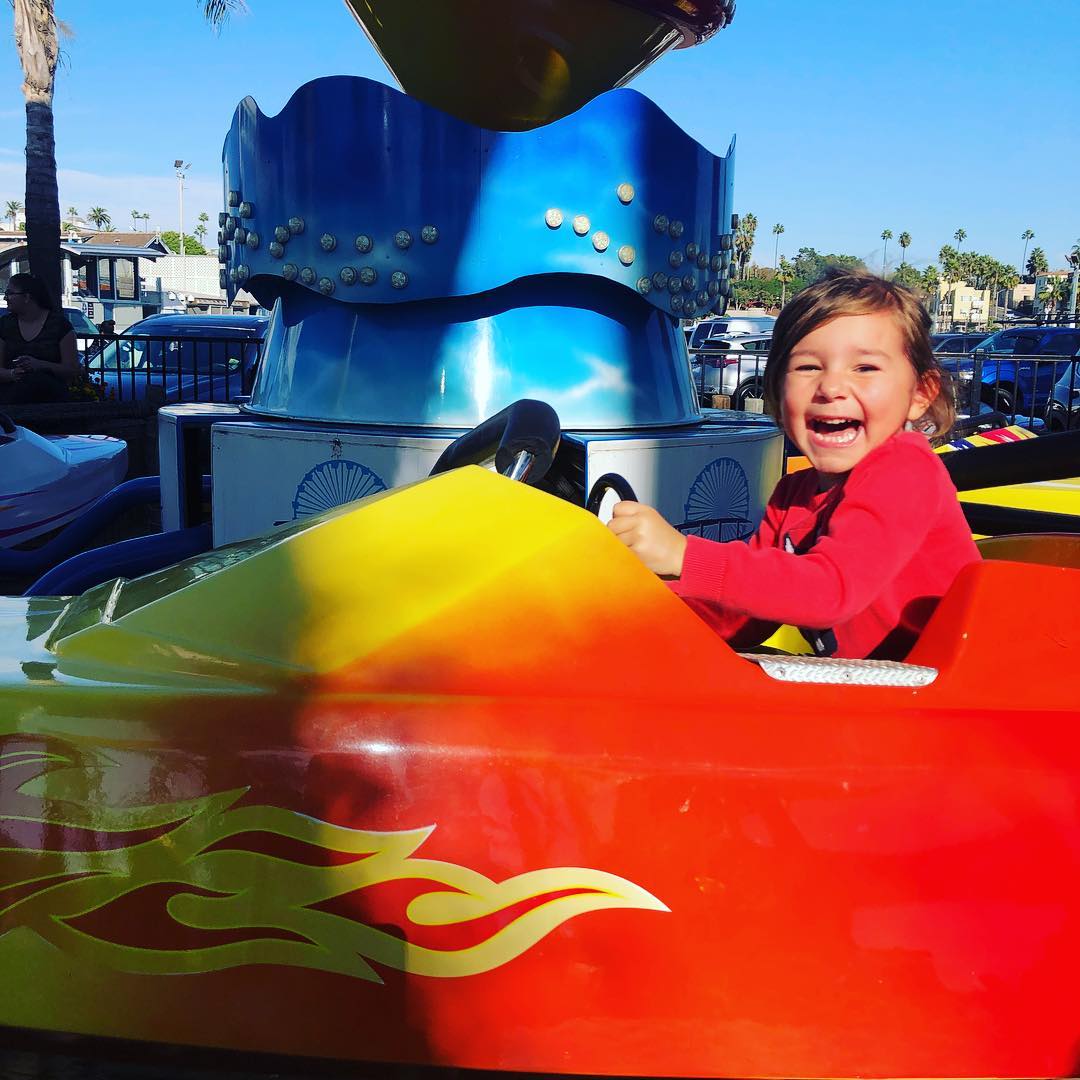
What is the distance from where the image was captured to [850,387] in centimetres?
158

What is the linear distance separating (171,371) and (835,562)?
8667 mm

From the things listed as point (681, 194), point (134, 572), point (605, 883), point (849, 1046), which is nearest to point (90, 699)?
point (605, 883)

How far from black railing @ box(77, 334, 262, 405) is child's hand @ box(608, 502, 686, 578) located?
6.82 m

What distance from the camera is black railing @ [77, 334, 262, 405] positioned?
26.9 ft

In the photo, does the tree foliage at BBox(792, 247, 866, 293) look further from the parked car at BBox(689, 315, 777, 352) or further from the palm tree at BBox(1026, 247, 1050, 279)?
the palm tree at BBox(1026, 247, 1050, 279)

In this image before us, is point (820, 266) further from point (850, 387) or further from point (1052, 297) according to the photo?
point (1052, 297)

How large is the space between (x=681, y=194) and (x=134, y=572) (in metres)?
1.97

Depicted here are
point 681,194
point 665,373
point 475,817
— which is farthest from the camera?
point 665,373

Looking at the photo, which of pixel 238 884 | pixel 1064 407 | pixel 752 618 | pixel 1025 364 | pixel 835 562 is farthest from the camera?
pixel 1025 364

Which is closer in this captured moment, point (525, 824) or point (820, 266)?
point (525, 824)

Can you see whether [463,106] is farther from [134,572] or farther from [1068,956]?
[1068,956]

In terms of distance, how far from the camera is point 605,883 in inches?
46.4

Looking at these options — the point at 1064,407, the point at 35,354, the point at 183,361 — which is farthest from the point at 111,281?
the point at 1064,407

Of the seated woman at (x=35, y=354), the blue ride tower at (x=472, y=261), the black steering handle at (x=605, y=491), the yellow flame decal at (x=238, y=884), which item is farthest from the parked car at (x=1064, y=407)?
the yellow flame decal at (x=238, y=884)
